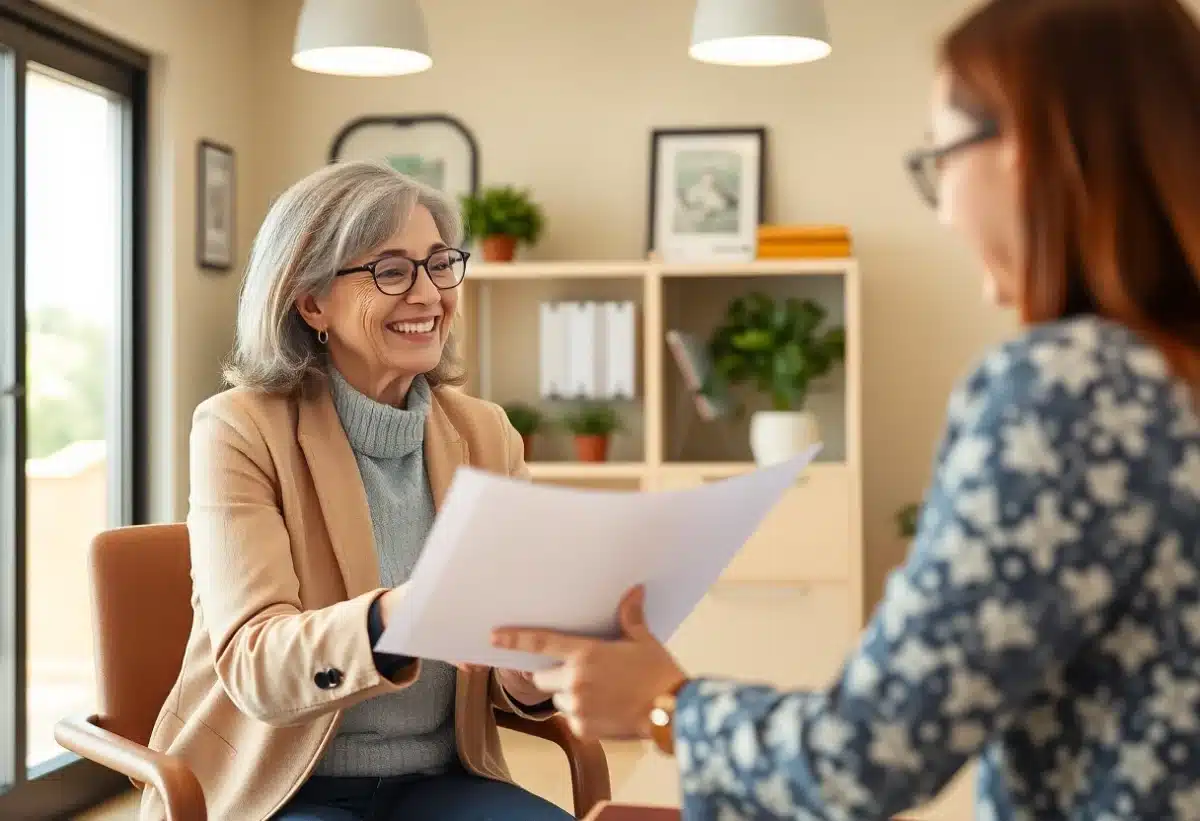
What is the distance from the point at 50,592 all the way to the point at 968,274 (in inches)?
119

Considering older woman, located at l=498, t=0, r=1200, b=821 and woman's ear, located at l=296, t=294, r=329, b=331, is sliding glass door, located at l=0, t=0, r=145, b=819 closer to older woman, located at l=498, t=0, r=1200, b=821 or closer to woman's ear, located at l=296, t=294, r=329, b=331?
woman's ear, located at l=296, t=294, r=329, b=331

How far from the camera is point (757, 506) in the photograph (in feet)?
4.16

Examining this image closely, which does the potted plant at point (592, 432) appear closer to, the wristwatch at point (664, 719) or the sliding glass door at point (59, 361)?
the sliding glass door at point (59, 361)

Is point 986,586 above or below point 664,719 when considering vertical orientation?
above

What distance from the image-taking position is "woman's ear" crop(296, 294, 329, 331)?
1980 millimetres

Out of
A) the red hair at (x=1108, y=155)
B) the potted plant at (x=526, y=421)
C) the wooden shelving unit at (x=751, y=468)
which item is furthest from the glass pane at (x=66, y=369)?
the red hair at (x=1108, y=155)

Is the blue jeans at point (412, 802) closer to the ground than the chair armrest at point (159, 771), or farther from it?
closer to the ground

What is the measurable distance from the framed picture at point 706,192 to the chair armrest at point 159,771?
3.22m

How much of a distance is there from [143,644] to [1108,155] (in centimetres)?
157

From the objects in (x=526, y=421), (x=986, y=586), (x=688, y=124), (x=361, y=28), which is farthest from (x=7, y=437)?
(x=986, y=586)

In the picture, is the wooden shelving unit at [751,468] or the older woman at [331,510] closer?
the older woman at [331,510]

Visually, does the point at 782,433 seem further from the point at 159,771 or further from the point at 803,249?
the point at 159,771

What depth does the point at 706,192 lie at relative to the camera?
4.84 m

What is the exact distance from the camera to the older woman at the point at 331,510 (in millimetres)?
1752
